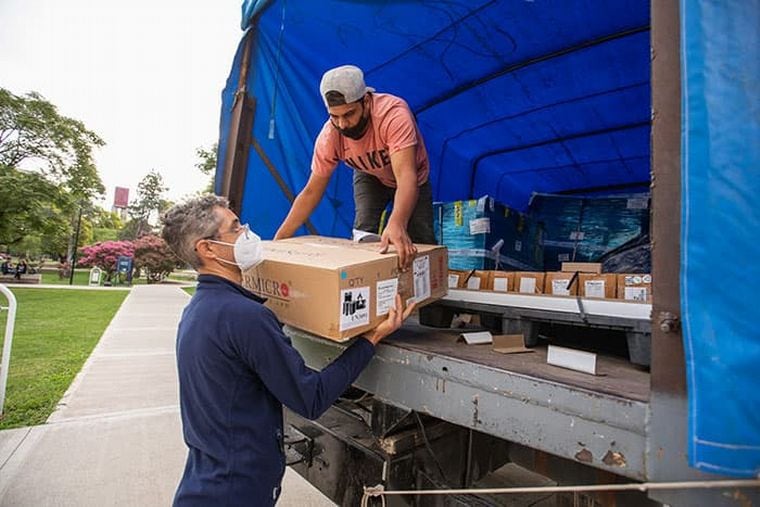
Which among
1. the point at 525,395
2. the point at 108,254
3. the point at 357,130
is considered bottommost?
the point at 525,395

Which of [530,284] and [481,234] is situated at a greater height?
[481,234]

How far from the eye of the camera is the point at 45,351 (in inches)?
269

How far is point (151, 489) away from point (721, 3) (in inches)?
150

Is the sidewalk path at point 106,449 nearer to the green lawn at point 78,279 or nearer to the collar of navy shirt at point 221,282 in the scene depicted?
the collar of navy shirt at point 221,282

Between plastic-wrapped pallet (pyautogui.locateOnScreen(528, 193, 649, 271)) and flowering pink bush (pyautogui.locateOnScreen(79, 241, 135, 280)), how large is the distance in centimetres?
2880

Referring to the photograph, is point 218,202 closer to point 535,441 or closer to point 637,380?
point 535,441

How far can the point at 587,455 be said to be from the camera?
0.94 meters

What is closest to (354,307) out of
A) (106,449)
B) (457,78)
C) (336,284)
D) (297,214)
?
(336,284)

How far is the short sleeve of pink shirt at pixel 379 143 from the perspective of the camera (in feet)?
6.77

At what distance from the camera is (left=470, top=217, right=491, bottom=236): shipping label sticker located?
314 cm

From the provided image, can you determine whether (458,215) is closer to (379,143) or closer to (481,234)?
(481,234)

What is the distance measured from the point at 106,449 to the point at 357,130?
11.4 feet

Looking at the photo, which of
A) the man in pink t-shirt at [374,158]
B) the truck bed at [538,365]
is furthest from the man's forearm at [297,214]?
the truck bed at [538,365]

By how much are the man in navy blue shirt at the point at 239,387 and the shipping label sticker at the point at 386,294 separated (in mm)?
41
